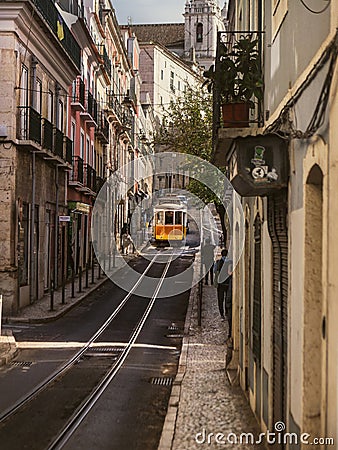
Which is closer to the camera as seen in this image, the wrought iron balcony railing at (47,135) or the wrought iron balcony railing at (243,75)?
the wrought iron balcony railing at (243,75)

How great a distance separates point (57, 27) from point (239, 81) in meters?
16.3

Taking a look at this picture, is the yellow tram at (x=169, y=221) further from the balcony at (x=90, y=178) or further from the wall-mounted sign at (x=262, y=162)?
the wall-mounted sign at (x=262, y=162)

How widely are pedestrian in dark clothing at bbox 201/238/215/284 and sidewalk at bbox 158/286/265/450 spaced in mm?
11349

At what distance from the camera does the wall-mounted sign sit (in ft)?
23.5

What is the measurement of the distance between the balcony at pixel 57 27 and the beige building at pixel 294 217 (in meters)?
13.5

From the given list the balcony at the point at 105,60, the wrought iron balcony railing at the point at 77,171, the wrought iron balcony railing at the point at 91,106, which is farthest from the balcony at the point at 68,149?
the balcony at the point at 105,60

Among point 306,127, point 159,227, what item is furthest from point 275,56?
point 159,227

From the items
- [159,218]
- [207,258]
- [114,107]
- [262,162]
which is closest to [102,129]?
[114,107]

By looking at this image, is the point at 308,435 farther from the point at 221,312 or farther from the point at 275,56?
the point at 221,312

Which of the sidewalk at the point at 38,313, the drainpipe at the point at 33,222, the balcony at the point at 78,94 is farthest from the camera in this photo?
the balcony at the point at 78,94

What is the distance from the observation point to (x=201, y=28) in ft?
356

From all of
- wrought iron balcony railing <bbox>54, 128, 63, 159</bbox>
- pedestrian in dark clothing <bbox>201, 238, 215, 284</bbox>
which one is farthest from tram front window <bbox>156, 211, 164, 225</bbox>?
wrought iron balcony railing <bbox>54, 128, 63, 159</bbox>

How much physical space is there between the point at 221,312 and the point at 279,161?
12.8 m

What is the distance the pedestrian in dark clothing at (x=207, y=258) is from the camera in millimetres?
28234
